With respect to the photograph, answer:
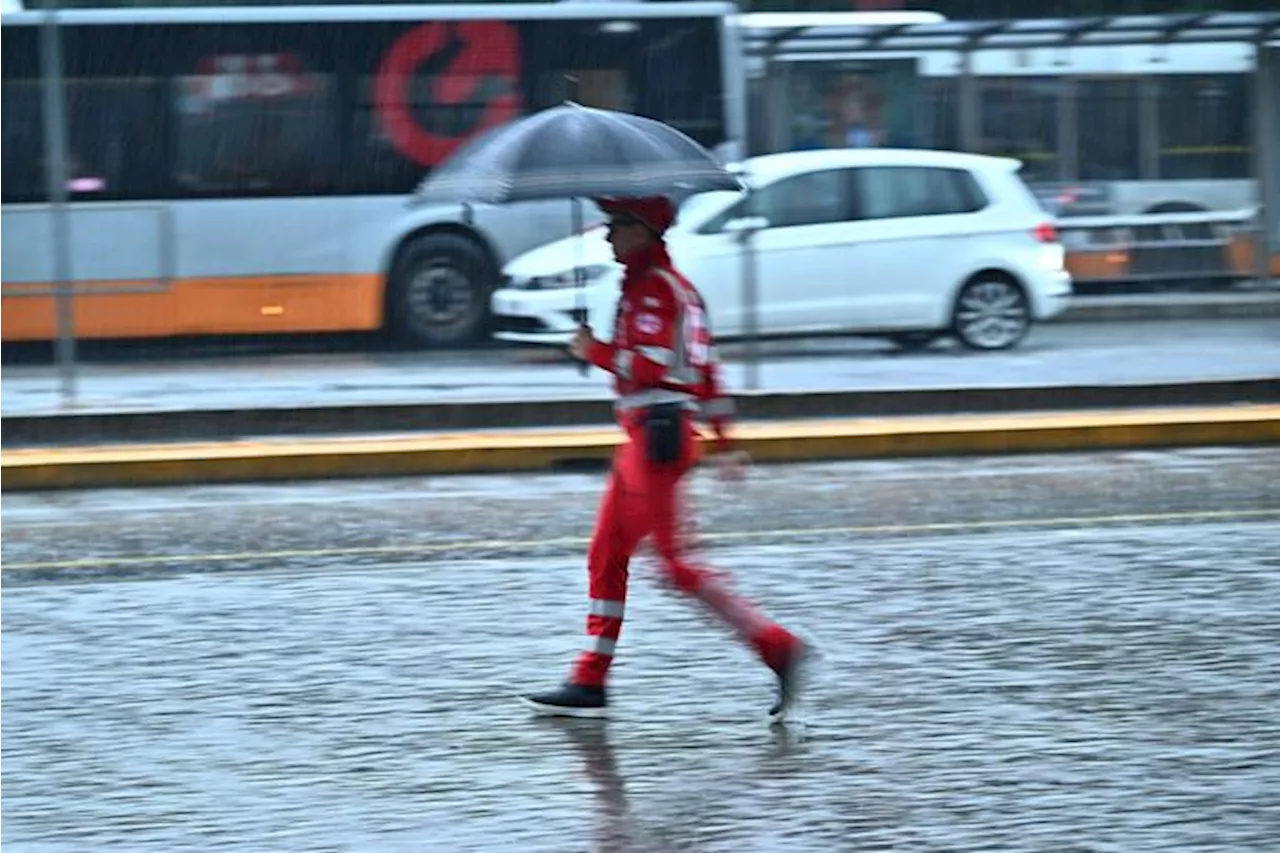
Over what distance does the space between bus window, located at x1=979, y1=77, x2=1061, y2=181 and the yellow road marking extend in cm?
1266

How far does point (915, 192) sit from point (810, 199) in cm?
94

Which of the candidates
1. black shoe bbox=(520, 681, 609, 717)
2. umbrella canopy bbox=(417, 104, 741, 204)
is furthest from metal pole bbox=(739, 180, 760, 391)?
black shoe bbox=(520, 681, 609, 717)

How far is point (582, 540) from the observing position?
10164mm

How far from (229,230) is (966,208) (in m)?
6.56

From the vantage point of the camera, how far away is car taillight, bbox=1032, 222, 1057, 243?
19.4m

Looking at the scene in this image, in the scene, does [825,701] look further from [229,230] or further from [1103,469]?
[229,230]

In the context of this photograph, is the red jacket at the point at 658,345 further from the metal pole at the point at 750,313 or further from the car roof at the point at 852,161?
the car roof at the point at 852,161

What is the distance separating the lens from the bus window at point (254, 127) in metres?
20.7

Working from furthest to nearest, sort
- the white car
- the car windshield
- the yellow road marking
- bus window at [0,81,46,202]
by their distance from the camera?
1. bus window at [0,81,46,202]
2. the white car
3. the car windshield
4. the yellow road marking

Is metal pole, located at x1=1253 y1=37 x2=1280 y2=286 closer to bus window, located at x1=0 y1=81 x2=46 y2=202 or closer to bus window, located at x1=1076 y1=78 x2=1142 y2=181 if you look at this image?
bus window, located at x1=1076 y1=78 x2=1142 y2=181

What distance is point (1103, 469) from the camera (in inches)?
491

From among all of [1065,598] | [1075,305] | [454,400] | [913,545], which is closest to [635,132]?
[1065,598]

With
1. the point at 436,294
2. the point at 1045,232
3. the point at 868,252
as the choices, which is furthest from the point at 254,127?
the point at 1045,232

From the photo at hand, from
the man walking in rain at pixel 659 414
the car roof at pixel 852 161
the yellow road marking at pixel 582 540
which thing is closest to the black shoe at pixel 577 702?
the man walking in rain at pixel 659 414
